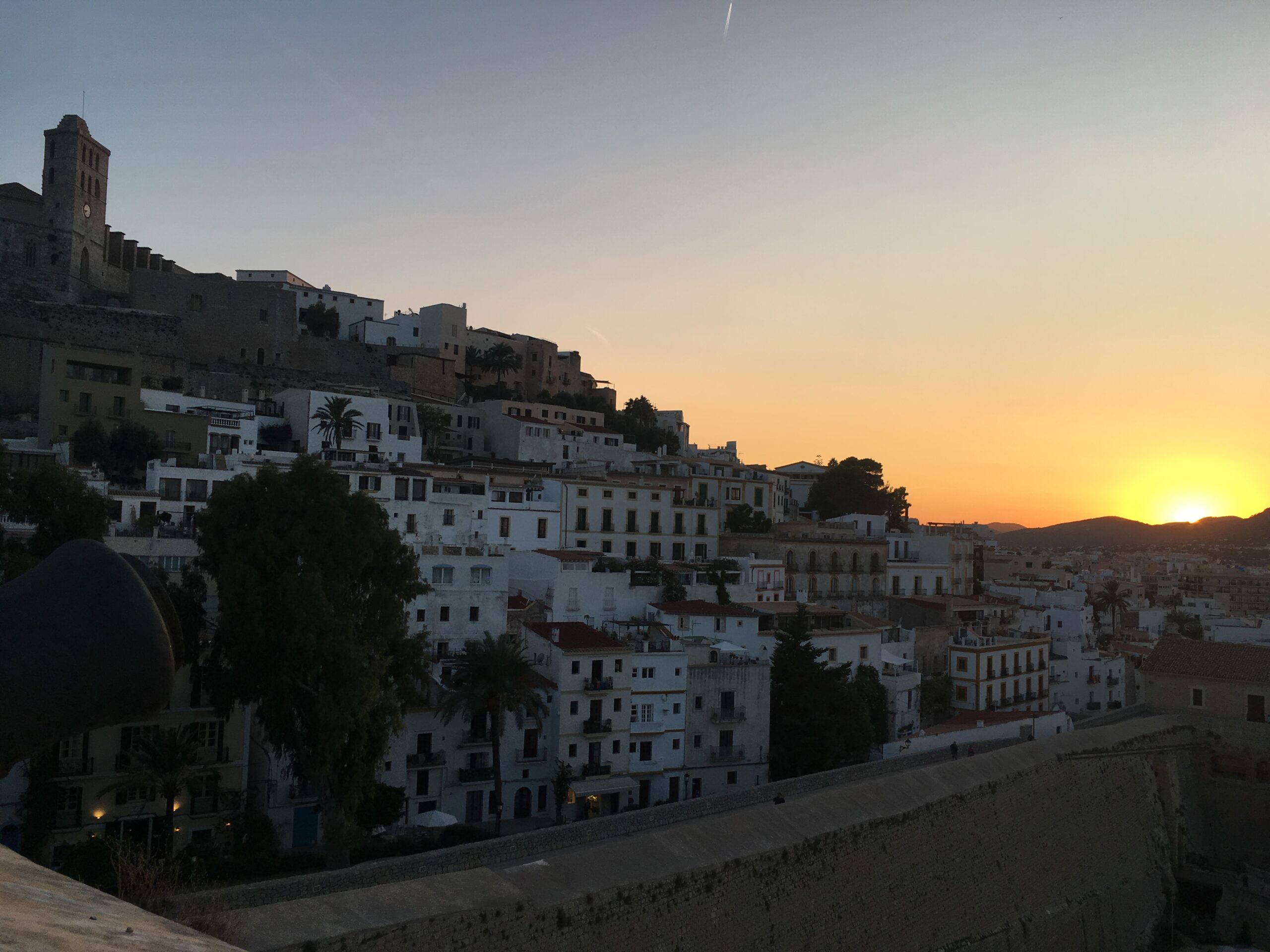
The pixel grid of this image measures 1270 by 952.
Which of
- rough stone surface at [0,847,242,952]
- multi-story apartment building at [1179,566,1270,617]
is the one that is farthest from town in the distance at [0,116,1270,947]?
multi-story apartment building at [1179,566,1270,617]

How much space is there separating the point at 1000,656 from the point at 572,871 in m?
31.4

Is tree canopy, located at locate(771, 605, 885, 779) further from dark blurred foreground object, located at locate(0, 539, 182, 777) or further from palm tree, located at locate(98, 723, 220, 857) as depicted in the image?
dark blurred foreground object, located at locate(0, 539, 182, 777)

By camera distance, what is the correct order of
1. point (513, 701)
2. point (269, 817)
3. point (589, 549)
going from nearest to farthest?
point (269, 817), point (513, 701), point (589, 549)

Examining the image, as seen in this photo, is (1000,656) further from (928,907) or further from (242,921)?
(242,921)

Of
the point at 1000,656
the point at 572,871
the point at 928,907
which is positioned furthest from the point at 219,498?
the point at 1000,656

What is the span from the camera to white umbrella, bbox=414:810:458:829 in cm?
2125

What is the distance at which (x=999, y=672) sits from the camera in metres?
39.6

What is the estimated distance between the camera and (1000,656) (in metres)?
39.7

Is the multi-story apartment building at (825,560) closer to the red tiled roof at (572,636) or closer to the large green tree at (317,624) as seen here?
the red tiled roof at (572,636)

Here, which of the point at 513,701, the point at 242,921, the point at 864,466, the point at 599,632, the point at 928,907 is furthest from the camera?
the point at 864,466

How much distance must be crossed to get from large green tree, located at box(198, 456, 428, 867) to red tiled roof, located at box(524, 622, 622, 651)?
5.94m

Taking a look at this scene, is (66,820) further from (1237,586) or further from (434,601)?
(1237,586)

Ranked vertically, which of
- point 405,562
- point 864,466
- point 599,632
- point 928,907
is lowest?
point 928,907

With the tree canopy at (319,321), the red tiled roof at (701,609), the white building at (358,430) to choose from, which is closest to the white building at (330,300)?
the tree canopy at (319,321)
